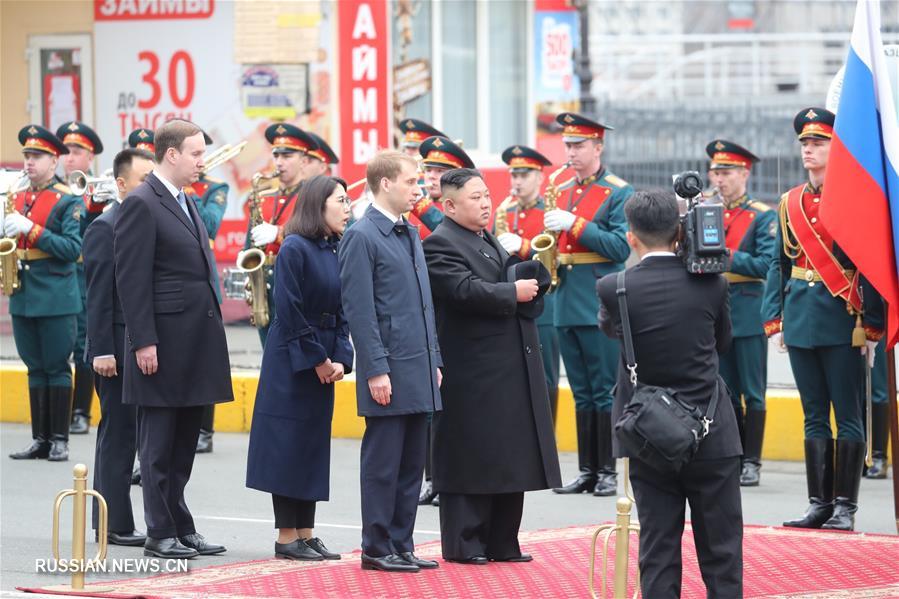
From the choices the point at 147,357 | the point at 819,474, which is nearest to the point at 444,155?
the point at 819,474

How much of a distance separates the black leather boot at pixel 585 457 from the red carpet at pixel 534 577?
7.18 ft

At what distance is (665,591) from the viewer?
6715 mm

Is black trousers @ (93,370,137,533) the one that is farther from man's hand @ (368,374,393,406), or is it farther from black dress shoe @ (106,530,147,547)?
man's hand @ (368,374,393,406)

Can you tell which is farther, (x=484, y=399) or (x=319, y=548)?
(x=319, y=548)

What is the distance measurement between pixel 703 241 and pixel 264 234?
5602 millimetres

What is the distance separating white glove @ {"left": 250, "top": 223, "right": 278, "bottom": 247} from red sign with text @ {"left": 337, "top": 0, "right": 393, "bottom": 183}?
6978 mm

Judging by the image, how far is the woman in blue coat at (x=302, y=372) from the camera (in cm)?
816

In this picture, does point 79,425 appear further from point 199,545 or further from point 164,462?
point 164,462

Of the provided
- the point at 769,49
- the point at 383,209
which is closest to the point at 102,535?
the point at 383,209

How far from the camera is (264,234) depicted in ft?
38.5

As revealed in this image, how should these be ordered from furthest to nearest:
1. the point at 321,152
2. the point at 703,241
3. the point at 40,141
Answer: the point at 321,152
the point at 40,141
the point at 703,241

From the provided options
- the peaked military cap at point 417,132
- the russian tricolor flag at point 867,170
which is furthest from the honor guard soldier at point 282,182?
the russian tricolor flag at point 867,170

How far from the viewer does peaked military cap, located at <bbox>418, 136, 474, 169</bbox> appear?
11.1m

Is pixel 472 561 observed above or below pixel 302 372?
below
